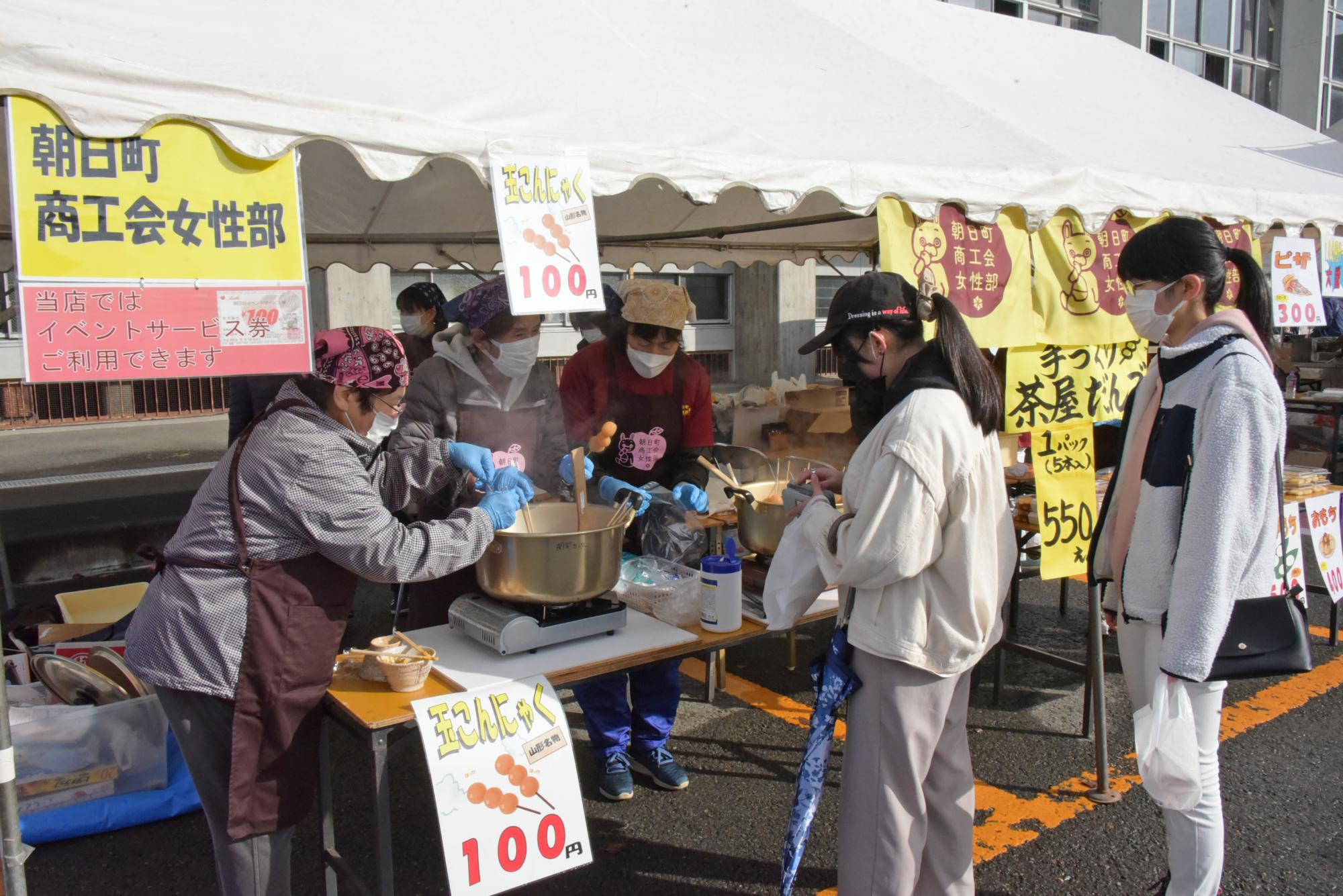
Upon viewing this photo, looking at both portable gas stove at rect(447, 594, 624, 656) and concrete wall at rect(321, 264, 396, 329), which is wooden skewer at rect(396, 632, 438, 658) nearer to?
portable gas stove at rect(447, 594, 624, 656)

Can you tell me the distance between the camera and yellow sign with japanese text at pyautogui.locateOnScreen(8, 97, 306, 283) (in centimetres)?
191

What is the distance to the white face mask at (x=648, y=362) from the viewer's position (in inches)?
145

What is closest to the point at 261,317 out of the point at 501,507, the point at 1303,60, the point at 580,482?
the point at 501,507

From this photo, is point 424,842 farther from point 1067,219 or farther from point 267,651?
point 1067,219

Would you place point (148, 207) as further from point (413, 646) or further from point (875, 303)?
point (875, 303)

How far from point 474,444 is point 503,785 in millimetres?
1391

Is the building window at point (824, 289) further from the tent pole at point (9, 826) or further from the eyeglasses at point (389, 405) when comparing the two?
the tent pole at point (9, 826)

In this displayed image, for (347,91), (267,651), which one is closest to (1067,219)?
(347,91)

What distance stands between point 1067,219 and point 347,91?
9.41 feet

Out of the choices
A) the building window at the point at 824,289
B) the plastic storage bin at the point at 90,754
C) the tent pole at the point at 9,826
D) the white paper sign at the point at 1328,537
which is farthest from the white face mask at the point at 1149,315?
the building window at the point at 824,289

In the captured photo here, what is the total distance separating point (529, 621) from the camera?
2521 millimetres

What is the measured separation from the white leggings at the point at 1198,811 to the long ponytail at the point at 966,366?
75 cm

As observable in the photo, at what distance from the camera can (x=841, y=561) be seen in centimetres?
224

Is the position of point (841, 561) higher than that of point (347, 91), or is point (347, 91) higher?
point (347, 91)
